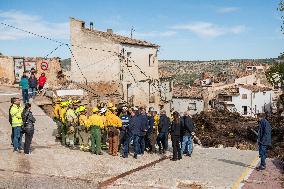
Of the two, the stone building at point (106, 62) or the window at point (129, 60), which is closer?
the stone building at point (106, 62)

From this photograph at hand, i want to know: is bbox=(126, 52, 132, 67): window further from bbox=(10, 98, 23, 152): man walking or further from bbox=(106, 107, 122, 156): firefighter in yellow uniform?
bbox=(10, 98, 23, 152): man walking

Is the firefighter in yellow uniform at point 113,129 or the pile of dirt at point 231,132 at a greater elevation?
the firefighter in yellow uniform at point 113,129

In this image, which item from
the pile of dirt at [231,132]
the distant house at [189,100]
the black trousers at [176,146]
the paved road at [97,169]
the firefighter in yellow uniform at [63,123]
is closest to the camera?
the paved road at [97,169]

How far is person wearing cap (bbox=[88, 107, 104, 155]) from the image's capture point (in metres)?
14.3

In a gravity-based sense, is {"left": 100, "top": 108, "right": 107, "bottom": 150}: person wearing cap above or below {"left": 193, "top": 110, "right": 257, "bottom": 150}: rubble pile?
above

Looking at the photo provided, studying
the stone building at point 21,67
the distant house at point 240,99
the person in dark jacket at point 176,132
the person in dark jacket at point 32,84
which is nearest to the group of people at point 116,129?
the person in dark jacket at point 176,132

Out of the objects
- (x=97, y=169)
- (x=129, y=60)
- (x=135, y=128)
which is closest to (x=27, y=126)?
(x=97, y=169)

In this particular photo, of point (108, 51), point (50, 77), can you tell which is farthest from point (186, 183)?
point (108, 51)

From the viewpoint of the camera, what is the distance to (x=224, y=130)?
27609mm

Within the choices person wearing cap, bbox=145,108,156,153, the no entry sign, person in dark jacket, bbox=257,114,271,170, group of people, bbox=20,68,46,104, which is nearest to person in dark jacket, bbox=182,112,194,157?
person wearing cap, bbox=145,108,156,153

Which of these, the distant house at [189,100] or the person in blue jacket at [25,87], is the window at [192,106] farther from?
the person in blue jacket at [25,87]

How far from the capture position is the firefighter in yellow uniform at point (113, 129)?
1455 cm

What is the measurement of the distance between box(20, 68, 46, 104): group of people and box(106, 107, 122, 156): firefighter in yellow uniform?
8230 mm

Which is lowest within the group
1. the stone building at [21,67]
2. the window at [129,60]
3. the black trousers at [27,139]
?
the black trousers at [27,139]
